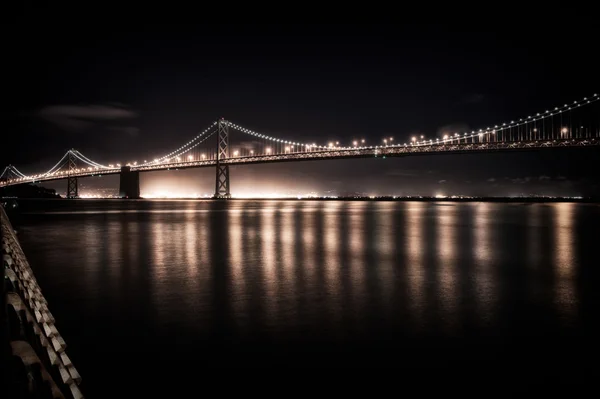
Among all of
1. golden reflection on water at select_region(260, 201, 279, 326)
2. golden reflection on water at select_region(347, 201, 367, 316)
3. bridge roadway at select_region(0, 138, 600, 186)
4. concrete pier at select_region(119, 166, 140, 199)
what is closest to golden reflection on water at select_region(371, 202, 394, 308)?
golden reflection on water at select_region(347, 201, 367, 316)

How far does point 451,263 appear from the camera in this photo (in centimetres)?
873

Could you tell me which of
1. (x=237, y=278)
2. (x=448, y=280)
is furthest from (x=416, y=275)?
(x=237, y=278)

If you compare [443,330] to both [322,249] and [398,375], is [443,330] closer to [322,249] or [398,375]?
[398,375]

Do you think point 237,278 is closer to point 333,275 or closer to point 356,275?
point 333,275

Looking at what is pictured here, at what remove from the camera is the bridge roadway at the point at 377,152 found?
50312 millimetres

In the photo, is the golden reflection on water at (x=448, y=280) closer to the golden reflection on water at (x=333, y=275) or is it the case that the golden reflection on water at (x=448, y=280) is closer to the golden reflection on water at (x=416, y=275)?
the golden reflection on water at (x=416, y=275)

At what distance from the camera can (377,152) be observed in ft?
200

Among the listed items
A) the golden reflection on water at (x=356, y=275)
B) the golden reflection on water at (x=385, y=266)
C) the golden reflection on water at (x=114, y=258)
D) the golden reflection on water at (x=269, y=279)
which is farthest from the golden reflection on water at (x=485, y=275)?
the golden reflection on water at (x=114, y=258)

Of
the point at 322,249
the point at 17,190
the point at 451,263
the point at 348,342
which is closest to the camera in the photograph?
the point at 348,342

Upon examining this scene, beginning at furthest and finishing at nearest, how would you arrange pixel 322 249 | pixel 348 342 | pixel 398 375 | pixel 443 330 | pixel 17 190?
pixel 17 190 → pixel 322 249 → pixel 443 330 → pixel 348 342 → pixel 398 375

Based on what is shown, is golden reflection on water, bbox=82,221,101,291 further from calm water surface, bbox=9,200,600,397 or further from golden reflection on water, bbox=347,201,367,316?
golden reflection on water, bbox=347,201,367,316

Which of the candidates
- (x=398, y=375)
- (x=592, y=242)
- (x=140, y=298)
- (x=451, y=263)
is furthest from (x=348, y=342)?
(x=592, y=242)

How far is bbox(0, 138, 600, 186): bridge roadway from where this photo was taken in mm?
50312

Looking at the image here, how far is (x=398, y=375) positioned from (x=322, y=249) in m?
7.78
